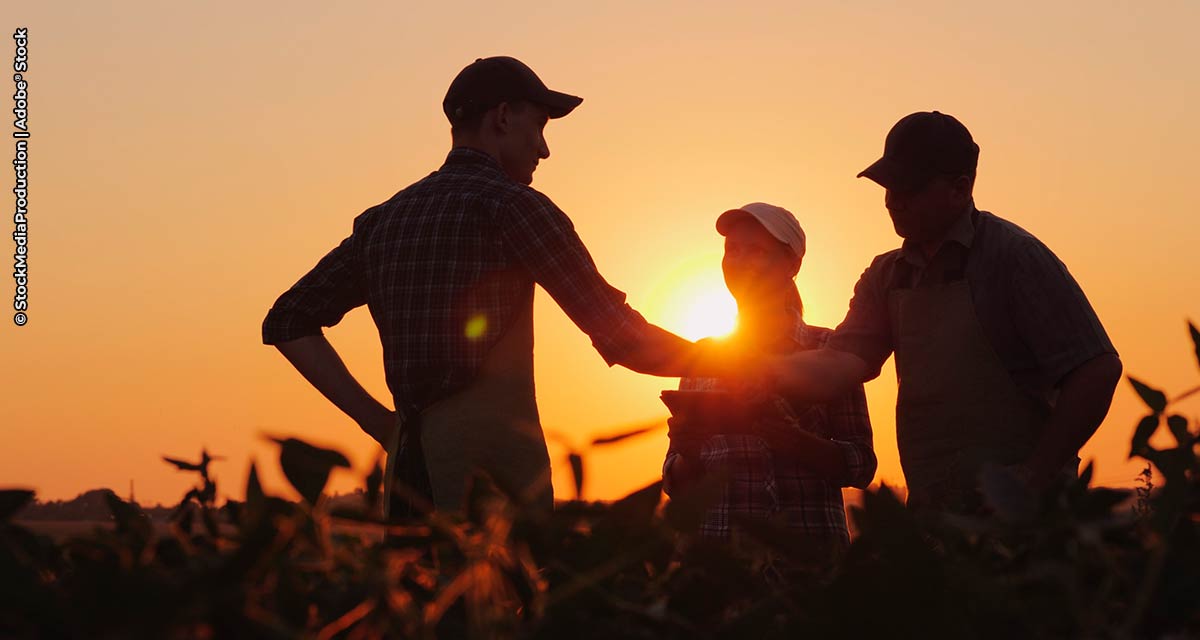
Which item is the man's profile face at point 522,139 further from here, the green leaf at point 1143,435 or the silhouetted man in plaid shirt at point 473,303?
the green leaf at point 1143,435

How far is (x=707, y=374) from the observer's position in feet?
15.3

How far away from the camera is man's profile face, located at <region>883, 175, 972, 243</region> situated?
4.61m

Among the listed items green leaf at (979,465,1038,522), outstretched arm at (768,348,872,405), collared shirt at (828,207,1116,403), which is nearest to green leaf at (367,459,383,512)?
green leaf at (979,465,1038,522)

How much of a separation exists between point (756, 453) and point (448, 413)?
67.0 inches

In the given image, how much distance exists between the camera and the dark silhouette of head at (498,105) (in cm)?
453

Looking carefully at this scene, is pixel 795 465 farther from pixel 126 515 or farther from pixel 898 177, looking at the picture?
pixel 126 515

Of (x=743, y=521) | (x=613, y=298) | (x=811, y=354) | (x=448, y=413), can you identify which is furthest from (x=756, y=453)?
(x=743, y=521)

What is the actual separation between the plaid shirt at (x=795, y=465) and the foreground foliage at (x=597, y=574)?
160 inches

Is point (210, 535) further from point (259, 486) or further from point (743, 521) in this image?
point (743, 521)

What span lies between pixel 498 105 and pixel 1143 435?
3618 millimetres

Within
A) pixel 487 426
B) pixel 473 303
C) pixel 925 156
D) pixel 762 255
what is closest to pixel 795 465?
pixel 762 255

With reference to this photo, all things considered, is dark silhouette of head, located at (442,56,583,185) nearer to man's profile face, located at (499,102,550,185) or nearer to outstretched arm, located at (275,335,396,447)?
man's profile face, located at (499,102,550,185)

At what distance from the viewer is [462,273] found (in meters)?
4.14

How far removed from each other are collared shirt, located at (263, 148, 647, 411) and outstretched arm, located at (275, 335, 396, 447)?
226mm
